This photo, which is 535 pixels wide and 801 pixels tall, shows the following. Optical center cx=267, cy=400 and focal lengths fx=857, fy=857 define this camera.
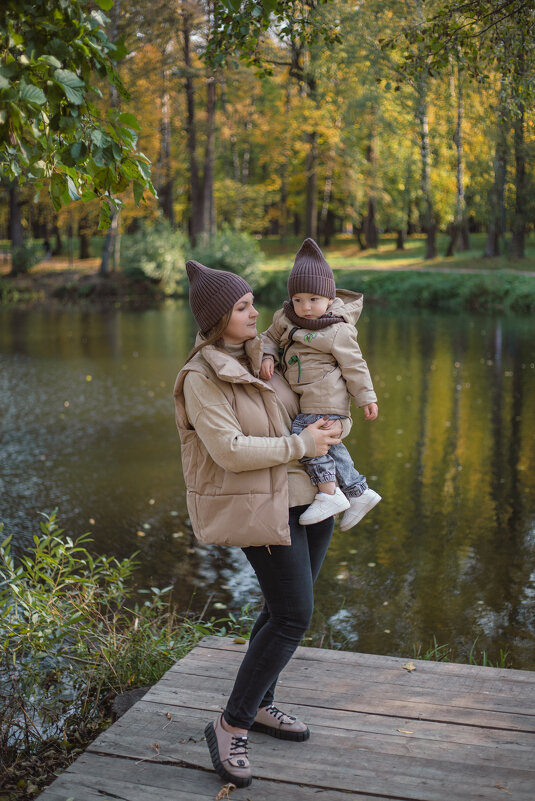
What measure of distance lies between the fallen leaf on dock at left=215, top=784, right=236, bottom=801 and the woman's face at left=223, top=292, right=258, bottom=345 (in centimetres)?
150

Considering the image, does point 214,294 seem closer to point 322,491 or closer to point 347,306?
point 347,306

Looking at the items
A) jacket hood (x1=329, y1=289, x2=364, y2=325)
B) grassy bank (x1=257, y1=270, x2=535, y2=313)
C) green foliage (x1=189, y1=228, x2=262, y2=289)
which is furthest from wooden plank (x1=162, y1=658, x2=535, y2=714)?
green foliage (x1=189, y1=228, x2=262, y2=289)

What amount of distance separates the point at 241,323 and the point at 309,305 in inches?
12.7

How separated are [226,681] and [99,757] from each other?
746 mm

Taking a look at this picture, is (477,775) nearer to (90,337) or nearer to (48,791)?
(48,791)

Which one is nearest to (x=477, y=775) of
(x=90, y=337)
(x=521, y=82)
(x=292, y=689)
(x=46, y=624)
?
(x=292, y=689)

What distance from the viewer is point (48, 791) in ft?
9.32

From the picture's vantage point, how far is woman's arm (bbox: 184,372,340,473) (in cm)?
281

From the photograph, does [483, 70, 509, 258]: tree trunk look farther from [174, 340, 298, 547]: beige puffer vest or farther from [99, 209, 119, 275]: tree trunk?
[174, 340, 298, 547]: beige puffer vest

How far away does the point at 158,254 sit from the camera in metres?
32.7

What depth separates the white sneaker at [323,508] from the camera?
9.71 ft

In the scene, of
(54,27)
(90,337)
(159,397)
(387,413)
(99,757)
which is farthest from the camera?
(90,337)

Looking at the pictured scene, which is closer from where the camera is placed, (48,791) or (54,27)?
(54,27)

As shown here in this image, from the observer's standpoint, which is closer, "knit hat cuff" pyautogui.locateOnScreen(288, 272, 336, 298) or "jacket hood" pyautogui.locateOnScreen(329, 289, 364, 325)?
"knit hat cuff" pyautogui.locateOnScreen(288, 272, 336, 298)
